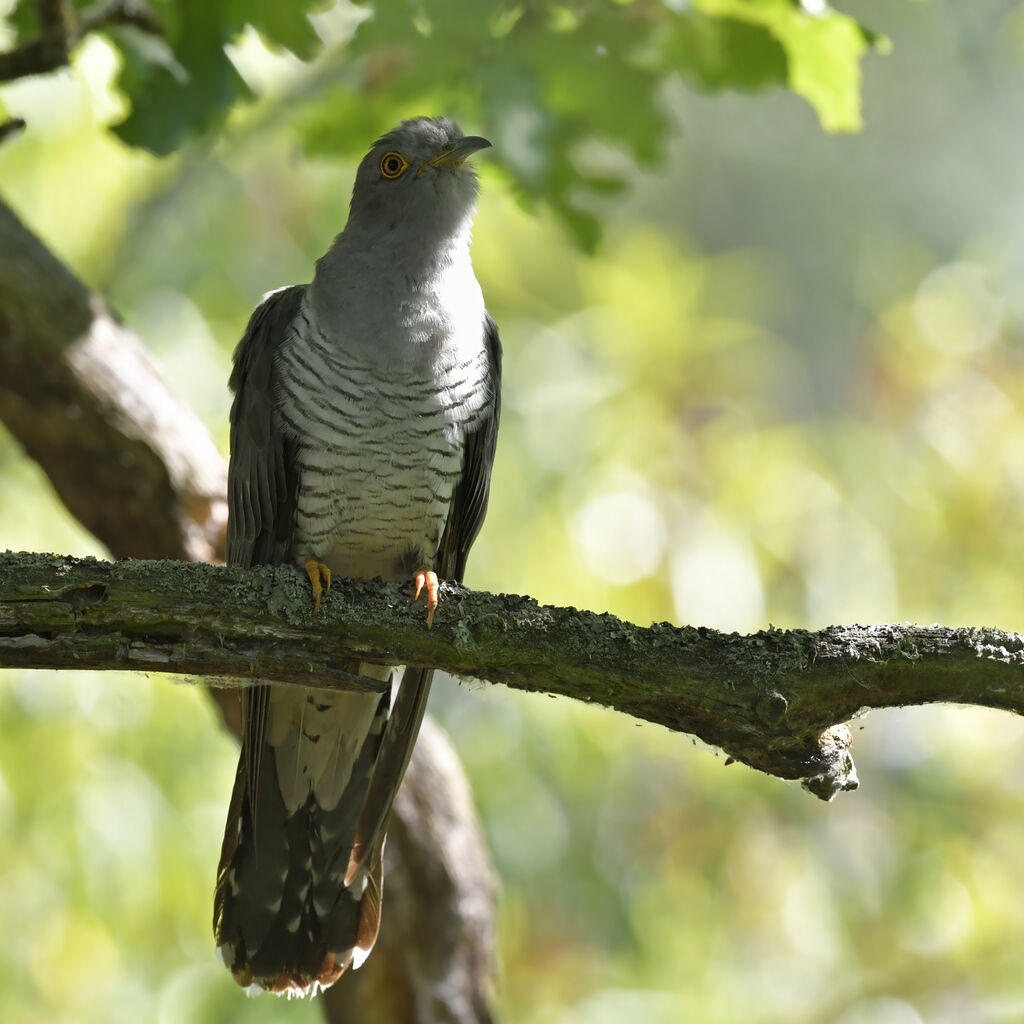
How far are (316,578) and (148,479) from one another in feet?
4.33

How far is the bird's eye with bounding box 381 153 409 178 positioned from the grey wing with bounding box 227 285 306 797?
0.50 m

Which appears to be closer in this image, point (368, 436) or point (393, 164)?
point (368, 436)

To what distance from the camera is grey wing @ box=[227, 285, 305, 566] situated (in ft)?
10.5

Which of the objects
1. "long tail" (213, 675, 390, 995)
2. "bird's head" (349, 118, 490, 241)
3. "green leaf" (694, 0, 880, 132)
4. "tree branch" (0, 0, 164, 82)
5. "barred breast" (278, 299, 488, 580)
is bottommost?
"long tail" (213, 675, 390, 995)

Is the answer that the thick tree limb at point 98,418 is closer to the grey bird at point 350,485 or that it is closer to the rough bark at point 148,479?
the rough bark at point 148,479

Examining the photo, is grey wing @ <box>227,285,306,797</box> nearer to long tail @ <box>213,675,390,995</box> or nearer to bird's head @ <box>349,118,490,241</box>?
long tail @ <box>213,675,390,995</box>

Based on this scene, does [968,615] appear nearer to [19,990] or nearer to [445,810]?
[445,810]

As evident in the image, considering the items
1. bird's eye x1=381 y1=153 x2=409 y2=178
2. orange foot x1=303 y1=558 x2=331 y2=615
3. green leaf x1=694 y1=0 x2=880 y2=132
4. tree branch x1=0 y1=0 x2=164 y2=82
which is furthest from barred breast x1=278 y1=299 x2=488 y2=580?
green leaf x1=694 y1=0 x2=880 y2=132

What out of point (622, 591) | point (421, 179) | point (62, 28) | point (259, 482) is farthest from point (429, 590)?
point (622, 591)

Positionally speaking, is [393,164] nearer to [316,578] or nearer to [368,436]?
[368,436]

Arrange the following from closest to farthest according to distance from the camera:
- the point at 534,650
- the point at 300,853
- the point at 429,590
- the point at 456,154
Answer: the point at 534,650, the point at 429,590, the point at 300,853, the point at 456,154

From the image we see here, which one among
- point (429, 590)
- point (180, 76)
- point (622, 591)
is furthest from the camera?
point (622, 591)

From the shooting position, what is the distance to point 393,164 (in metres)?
3.53

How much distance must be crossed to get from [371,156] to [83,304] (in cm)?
104
